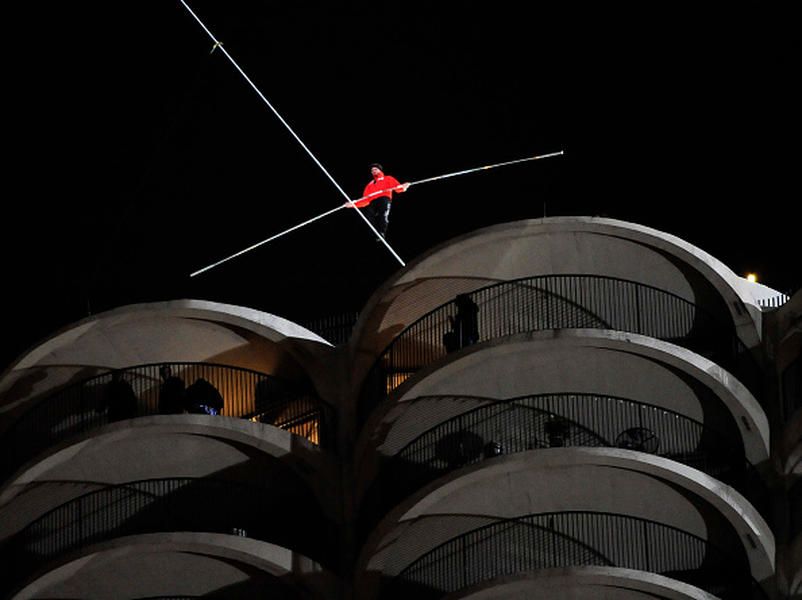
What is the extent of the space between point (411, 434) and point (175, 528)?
534cm

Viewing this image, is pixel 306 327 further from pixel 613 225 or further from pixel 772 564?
pixel 772 564

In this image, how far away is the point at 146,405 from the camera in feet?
180

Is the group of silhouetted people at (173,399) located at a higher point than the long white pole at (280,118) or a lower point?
lower

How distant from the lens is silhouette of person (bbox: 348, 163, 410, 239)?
5425 centimetres

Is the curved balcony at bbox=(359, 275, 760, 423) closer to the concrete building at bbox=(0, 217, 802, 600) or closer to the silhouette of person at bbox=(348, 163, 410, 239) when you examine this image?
the concrete building at bbox=(0, 217, 802, 600)

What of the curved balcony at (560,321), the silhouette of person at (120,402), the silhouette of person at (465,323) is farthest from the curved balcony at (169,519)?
the silhouette of person at (465,323)

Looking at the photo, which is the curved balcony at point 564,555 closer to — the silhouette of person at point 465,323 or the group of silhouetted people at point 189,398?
the silhouette of person at point 465,323

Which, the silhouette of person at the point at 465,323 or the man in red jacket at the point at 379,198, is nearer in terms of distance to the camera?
the silhouette of person at the point at 465,323

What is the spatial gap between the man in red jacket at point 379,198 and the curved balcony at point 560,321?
240 centimetres

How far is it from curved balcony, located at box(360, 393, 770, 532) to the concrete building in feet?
0.21

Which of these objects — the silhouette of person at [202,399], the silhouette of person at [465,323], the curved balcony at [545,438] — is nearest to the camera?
the curved balcony at [545,438]

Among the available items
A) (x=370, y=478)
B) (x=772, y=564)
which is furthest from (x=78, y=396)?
(x=772, y=564)

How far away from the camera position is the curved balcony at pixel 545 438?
167ft

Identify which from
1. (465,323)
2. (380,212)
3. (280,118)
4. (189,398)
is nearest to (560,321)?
(465,323)
